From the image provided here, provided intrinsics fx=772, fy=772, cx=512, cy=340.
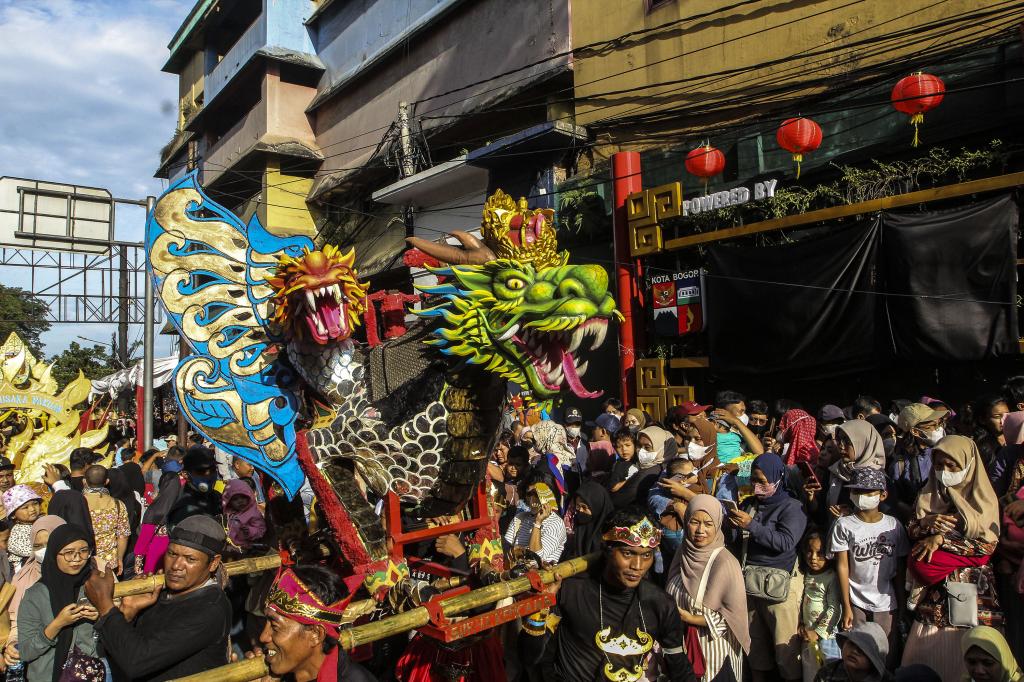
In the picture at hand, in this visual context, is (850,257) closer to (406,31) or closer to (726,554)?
(726,554)

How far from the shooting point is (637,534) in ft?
8.45

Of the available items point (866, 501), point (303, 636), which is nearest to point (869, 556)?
point (866, 501)

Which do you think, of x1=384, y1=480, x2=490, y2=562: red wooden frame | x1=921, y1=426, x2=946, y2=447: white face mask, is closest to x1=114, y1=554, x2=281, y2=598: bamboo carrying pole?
x1=384, y1=480, x2=490, y2=562: red wooden frame

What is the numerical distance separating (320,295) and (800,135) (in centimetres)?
518

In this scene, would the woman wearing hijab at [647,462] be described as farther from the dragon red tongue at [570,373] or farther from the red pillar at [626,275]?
the red pillar at [626,275]

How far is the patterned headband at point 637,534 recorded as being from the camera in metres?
2.58

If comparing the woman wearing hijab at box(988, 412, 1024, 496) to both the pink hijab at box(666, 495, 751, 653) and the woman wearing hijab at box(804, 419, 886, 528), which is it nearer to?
the woman wearing hijab at box(804, 419, 886, 528)

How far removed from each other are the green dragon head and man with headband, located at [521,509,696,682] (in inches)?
29.9

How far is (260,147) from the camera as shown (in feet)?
48.4

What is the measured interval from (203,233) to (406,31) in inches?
370

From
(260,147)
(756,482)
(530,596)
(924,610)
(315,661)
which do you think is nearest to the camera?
(315,661)

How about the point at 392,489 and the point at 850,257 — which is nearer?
the point at 392,489

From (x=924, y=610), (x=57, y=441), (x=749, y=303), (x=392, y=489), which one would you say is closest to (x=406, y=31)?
(x=749, y=303)

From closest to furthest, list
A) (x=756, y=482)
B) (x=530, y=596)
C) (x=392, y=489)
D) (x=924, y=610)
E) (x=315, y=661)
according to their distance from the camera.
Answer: (x=315, y=661) < (x=530, y=596) < (x=924, y=610) < (x=392, y=489) < (x=756, y=482)
